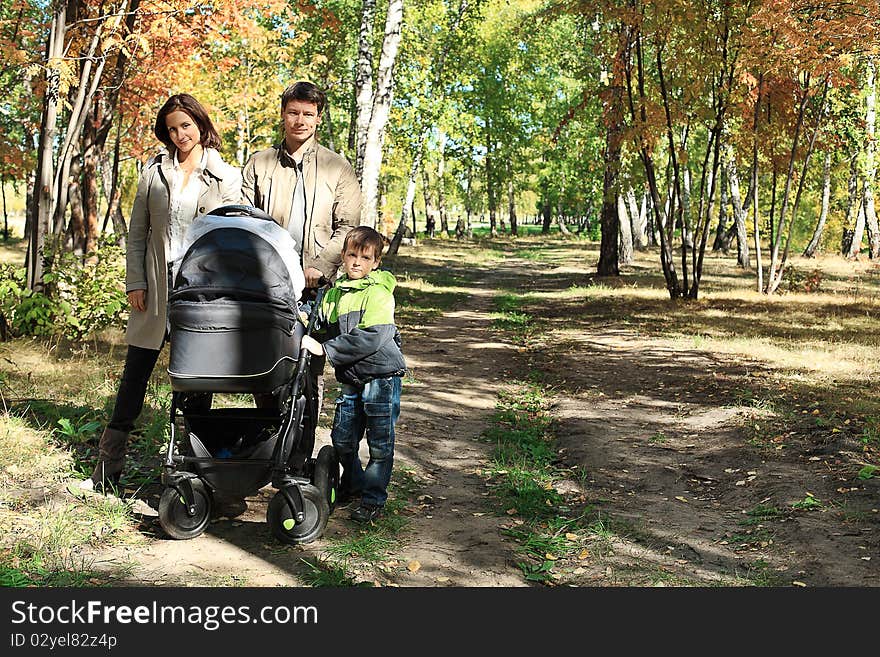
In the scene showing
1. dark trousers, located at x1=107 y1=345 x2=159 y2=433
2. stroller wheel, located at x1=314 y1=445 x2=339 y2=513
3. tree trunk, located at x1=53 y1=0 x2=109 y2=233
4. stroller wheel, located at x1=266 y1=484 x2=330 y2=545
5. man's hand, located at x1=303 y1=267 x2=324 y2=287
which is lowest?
stroller wheel, located at x1=266 y1=484 x2=330 y2=545

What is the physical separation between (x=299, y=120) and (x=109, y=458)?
8.23 ft

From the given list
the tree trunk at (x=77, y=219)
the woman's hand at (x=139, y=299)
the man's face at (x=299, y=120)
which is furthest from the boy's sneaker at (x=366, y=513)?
the tree trunk at (x=77, y=219)

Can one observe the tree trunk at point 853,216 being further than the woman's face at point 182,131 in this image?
Yes

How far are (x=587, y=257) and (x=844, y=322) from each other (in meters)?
22.1

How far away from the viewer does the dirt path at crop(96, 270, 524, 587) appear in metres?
4.66

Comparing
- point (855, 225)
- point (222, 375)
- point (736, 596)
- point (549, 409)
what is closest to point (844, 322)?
point (549, 409)

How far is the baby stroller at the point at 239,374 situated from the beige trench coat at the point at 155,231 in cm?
44

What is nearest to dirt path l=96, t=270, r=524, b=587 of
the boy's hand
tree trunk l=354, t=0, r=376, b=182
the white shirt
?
the boy's hand

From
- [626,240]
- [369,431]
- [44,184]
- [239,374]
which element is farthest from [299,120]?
[626,240]

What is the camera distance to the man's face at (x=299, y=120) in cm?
547

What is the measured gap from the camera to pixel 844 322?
1520cm

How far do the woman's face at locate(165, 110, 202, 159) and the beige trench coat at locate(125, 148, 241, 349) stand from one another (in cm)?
12

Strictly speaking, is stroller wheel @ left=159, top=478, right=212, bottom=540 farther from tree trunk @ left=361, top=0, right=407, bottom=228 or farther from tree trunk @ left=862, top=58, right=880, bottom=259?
tree trunk @ left=862, top=58, right=880, bottom=259

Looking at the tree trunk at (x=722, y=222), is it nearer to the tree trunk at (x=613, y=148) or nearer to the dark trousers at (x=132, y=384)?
the tree trunk at (x=613, y=148)
